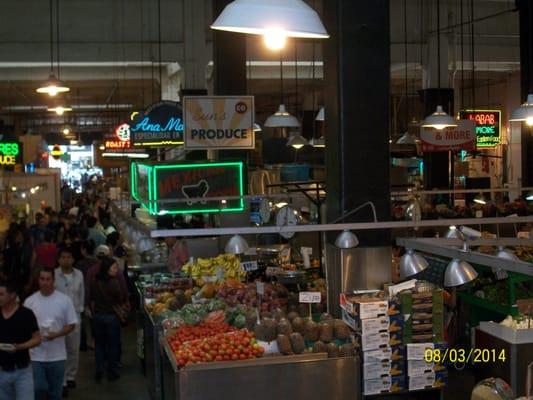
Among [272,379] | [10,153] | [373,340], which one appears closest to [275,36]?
[272,379]

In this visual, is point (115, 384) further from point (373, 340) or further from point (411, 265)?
point (411, 265)

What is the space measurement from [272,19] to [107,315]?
7157mm

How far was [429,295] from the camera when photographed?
7.52 metres

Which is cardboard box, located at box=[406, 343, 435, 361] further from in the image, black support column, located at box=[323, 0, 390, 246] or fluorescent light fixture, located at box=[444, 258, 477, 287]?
black support column, located at box=[323, 0, 390, 246]

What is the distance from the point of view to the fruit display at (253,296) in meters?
8.77

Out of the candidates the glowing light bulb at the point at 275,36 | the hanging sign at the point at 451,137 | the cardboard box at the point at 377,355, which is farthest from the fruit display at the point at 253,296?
the hanging sign at the point at 451,137

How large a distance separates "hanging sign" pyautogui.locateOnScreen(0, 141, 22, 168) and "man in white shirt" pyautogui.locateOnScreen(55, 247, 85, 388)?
33.9ft

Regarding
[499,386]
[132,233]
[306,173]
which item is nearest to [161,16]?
[306,173]

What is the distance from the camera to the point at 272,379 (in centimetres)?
672

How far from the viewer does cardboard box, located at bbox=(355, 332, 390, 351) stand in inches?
288

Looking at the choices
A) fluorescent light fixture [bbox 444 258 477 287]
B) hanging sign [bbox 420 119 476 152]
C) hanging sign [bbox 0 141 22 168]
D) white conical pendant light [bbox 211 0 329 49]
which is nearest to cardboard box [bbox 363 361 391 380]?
fluorescent light fixture [bbox 444 258 477 287]

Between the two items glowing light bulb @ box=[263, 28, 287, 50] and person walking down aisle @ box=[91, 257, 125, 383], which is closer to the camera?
glowing light bulb @ box=[263, 28, 287, 50]

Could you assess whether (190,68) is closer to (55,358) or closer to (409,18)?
(409,18)
